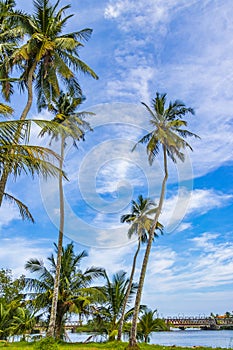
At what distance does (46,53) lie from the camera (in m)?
14.2

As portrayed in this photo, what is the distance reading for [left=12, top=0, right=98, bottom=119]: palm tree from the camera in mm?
13500

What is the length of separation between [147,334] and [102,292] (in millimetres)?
8094

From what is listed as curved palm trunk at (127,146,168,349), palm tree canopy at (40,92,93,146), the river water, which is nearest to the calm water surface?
the river water

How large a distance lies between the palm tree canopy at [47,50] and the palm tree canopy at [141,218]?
1234 cm

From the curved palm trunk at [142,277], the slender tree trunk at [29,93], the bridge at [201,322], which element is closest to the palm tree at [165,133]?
the curved palm trunk at [142,277]

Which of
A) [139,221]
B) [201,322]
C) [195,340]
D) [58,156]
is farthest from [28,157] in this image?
[201,322]

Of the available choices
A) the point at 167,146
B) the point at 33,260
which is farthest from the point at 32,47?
the point at 33,260

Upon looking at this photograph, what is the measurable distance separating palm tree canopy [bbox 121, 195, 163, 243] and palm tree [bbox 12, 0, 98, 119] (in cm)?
1229

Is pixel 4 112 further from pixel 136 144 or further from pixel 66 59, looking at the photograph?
pixel 136 144

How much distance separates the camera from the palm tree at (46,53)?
13500mm

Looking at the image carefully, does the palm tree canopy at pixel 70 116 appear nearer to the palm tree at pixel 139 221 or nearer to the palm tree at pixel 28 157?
the palm tree at pixel 139 221

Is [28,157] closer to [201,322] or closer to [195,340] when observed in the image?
[195,340]

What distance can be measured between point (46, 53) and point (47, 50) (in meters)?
0.19

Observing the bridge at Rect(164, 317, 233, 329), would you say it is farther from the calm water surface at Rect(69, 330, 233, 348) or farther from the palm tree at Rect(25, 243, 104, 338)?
the palm tree at Rect(25, 243, 104, 338)
